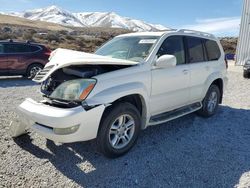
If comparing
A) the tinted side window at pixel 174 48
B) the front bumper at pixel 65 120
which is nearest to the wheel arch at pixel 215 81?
the tinted side window at pixel 174 48

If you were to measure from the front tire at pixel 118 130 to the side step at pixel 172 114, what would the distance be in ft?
1.33

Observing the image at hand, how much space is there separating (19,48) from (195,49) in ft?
29.2

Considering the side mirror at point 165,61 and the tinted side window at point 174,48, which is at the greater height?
the tinted side window at point 174,48

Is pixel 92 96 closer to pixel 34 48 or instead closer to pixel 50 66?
pixel 50 66

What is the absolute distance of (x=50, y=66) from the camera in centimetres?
425

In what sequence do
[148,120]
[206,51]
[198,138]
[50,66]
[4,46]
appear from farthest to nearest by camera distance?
[4,46] < [206,51] < [198,138] < [148,120] < [50,66]

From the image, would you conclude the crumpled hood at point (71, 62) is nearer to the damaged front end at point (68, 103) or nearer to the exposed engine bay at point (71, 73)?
the damaged front end at point (68, 103)

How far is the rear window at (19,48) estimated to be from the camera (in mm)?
12062

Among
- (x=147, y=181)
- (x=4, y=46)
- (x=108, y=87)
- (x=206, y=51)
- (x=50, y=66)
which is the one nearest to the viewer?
(x=147, y=181)

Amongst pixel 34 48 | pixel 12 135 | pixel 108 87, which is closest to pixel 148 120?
pixel 108 87

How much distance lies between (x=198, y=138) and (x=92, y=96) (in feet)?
7.48

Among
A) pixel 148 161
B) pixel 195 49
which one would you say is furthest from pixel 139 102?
pixel 195 49

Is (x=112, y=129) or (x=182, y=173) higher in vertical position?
(x=112, y=129)

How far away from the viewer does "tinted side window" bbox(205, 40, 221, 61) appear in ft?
20.4
